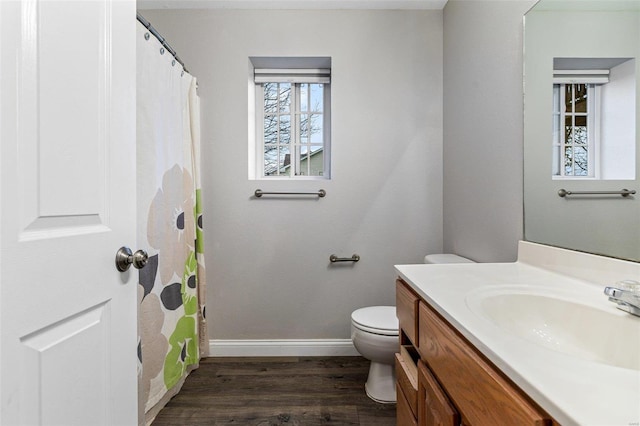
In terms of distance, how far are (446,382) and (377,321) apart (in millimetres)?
958

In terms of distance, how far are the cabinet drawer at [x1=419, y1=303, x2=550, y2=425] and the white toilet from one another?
2.37 ft

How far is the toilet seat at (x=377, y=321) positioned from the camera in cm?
157

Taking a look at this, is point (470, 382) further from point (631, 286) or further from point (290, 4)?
point (290, 4)

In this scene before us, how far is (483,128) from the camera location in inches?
61.9

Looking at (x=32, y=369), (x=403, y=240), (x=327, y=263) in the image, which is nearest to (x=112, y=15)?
(x=32, y=369)

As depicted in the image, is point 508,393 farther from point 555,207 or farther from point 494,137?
point 494,137

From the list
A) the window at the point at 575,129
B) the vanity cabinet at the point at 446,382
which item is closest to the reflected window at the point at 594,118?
the window at the point at 575,129

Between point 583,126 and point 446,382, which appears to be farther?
point 583,126

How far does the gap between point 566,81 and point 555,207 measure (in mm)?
423

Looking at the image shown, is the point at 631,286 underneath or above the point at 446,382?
above

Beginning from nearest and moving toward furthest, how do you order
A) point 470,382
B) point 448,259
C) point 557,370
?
point 557,370, point 470,382, point 448,259

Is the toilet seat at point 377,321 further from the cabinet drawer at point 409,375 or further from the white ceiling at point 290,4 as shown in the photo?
the white ceiling at point 290,4

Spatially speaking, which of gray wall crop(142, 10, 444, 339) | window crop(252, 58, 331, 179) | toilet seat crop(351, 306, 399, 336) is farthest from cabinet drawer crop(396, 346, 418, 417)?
window crop(252, 58, 331, 179)

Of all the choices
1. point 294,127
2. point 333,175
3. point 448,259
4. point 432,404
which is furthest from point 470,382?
point 294,127
